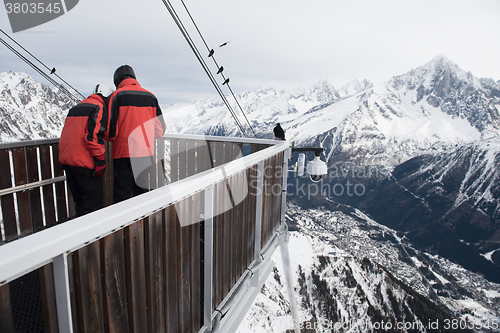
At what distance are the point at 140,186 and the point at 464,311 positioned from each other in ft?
532

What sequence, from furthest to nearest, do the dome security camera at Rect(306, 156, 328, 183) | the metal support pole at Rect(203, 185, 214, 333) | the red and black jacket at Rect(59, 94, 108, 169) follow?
the dome security camera at Rect(306, 156, 328, 183)
the red and black jacket at Rect(59, 94, 108, 169)
the metal support pole at Rect(203, 185, 214, 333)

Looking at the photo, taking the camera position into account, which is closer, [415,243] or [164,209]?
[164,209]

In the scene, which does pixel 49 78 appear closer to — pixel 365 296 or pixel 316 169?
pixel 316 169

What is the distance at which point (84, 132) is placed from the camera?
353cm

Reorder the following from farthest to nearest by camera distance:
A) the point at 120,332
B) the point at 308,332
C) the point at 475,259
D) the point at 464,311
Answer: the point at 475,259 → the point at 464,311 → the point at 308,332 → the point at 120,332

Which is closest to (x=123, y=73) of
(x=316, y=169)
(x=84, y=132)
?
(x=84, y=132)

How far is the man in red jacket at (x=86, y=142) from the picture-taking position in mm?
3477

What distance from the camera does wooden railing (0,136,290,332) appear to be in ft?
4.03

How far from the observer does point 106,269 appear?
4.91ft

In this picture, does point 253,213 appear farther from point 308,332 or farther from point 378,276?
point 378,276

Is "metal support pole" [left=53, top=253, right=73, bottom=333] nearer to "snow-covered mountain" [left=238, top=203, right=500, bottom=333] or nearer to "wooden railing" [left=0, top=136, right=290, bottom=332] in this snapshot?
"wooden railing" [left=0, top=136, right=290, bottom=332]

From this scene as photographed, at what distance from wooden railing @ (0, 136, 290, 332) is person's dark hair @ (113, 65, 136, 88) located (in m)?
1.69

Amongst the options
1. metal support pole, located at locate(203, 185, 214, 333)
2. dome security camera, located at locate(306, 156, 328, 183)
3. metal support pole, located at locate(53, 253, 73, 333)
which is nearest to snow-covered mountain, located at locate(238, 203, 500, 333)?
dome security camera, located at locate(306, 156, 328, 183)

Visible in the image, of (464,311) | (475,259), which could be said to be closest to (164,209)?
(464,311)
